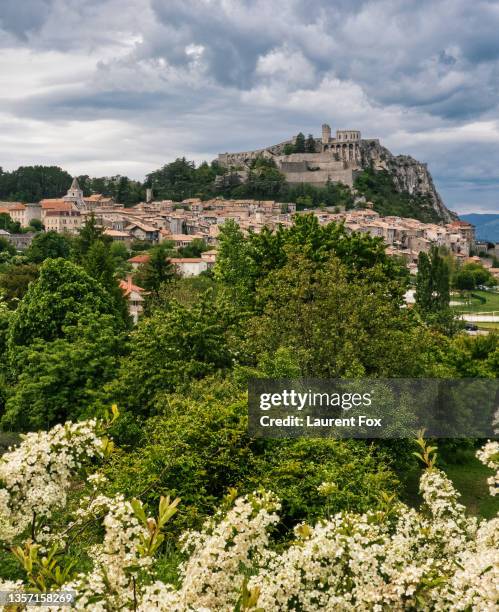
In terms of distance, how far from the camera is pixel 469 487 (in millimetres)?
20797

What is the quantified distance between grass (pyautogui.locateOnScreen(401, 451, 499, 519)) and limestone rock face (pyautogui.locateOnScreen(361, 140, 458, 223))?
162517 millimetres

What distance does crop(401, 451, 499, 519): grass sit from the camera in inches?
741

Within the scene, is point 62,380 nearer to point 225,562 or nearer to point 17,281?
point 225,562

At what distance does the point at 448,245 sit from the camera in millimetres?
143500

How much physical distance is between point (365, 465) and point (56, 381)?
9798mm

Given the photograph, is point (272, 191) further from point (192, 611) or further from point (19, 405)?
point (192, 611)

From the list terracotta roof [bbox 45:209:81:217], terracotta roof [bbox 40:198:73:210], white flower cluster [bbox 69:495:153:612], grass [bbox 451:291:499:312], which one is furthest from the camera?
terracotta roof [bbox 40:198:73:210]

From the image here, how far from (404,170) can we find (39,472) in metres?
189

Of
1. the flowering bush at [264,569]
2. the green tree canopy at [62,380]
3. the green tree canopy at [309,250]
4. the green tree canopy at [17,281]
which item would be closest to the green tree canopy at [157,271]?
the green tree canopy at [17,281]

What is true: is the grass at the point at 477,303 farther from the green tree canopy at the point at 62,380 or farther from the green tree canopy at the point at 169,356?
the green tree canopy at the point at 62,380

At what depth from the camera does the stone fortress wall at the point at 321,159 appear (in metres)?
169

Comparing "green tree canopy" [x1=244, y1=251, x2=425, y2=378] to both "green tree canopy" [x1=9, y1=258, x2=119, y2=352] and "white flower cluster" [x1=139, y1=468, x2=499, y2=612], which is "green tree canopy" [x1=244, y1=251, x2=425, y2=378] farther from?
"white flower cluster" [x1=139, y1=468, x2=499, y2=612]

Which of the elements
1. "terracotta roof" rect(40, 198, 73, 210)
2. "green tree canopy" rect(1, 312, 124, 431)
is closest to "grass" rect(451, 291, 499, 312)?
"green tree canopy" rect(1, 312, 124, 431)

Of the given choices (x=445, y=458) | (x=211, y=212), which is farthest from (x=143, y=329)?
(x=211, y=212)
